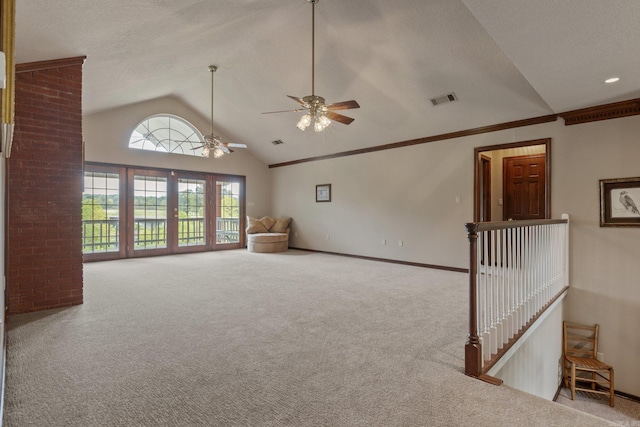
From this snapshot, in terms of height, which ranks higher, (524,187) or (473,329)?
(524,187)

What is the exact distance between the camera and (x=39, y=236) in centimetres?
331

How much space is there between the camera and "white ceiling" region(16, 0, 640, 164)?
2467mm

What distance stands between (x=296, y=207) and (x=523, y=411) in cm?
745

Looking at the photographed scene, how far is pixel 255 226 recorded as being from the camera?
A: 8.54 metres

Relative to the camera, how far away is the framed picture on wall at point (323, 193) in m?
7.97

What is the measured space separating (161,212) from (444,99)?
652 cm

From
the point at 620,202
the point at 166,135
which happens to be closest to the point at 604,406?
the point at 620,202

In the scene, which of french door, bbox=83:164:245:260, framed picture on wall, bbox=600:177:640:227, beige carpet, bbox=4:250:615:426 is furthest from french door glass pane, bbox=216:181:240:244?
framed picture on wall, bbox=600:177:640:227

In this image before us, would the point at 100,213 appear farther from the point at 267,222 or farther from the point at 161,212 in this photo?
the point at 267,222

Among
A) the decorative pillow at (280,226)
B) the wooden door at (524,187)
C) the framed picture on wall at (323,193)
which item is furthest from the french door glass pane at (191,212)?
the wooden door at (524,187)

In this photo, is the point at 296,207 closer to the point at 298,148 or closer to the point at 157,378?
the point at 298,148

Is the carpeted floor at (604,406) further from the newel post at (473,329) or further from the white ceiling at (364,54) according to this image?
the white ceiling at (364,54)

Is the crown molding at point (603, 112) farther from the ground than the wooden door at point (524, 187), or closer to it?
farther from the ground

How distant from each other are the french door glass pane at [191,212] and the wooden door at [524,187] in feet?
23.2
